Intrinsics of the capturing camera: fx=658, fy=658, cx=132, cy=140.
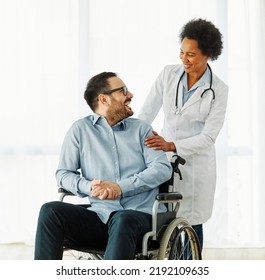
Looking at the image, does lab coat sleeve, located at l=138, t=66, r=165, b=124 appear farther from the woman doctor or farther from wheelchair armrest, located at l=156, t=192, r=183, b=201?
wheelchair armrest, located at l=156, t=192, r=183, b=201

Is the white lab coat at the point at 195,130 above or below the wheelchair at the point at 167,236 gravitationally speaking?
above

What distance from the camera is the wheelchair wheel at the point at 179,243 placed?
2615 millimetres

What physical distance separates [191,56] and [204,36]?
122mm

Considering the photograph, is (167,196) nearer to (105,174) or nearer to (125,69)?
(105,174)

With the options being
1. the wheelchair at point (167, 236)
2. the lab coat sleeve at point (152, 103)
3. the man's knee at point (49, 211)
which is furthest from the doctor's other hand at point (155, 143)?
the man's knee at point (49, 211)

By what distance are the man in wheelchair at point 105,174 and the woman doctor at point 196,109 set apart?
0.29 meters

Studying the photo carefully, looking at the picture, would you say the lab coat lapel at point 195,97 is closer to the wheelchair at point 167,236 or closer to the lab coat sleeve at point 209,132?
the lab coat sleeve at point 209,132

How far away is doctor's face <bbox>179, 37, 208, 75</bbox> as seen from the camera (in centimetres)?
304

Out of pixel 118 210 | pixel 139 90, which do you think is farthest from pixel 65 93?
pixel 118 210

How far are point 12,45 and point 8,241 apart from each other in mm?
1387

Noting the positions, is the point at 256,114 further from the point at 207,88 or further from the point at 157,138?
the point at 157,138
